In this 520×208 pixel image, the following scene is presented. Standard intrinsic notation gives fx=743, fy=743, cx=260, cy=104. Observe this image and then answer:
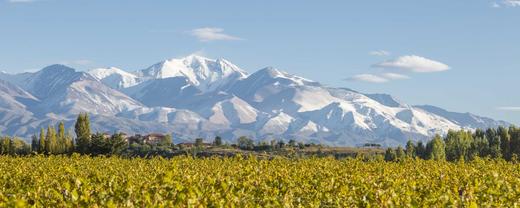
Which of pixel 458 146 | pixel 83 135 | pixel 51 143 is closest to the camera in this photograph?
pixel 83 135

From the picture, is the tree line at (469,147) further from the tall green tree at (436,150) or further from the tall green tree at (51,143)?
the tall green tree at (51,143)

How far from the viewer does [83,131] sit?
146 meters

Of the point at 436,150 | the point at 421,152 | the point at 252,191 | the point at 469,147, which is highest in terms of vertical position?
the point at 469,147

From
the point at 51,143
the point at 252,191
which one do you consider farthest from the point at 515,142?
the point at 252,191

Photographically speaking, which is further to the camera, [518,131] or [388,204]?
[518,131]

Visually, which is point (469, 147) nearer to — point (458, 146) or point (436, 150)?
point (458, 146)

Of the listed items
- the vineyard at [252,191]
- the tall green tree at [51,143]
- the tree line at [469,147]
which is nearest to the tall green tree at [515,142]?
the tree line at [469,147]

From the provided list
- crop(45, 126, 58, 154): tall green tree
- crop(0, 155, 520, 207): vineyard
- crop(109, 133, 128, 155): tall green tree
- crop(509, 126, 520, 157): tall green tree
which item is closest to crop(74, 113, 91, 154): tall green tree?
crop(45, 126, 58, 154): tall green tree

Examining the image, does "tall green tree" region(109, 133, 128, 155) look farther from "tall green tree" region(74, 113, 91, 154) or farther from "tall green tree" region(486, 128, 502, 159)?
"tall green tree" region(486, 128, 502, 159)

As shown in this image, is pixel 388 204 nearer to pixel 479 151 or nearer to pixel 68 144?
pixel 68 144

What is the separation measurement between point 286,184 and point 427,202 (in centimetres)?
790

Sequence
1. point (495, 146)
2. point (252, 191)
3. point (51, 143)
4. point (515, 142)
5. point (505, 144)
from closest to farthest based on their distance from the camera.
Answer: point (252, 191) < point (51, 143) < point (495, 146) < point (515, 142) < point (505, 144)

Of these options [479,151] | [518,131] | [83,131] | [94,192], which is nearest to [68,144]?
[83,131]

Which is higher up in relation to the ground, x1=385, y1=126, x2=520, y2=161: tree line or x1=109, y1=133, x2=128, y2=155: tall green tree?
x1=385, y1=126, x2=520, y2=161: tree line
